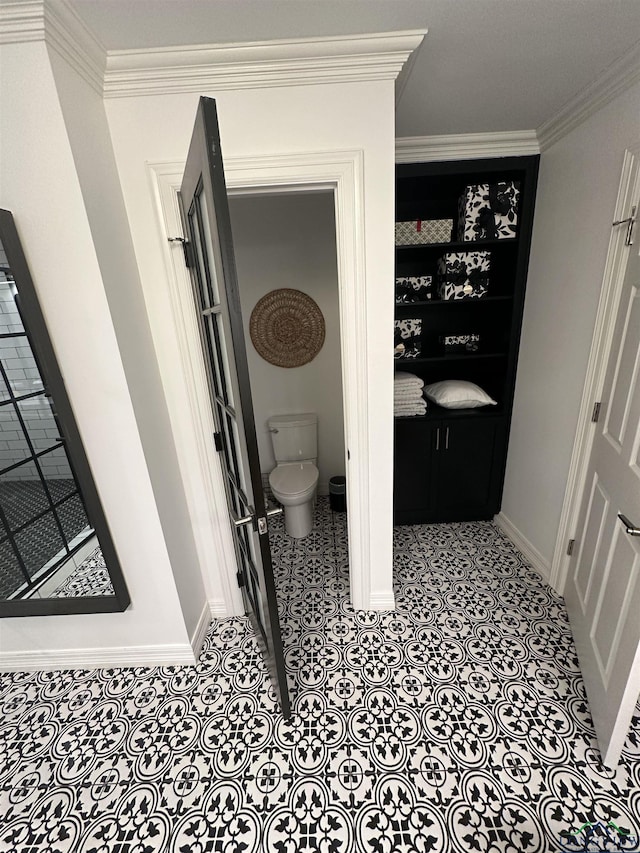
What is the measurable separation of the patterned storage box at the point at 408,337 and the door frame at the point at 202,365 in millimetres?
857

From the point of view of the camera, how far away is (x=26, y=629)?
65.2 inches

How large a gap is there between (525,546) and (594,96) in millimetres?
2271

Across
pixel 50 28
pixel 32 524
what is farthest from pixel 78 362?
pixel 50 28

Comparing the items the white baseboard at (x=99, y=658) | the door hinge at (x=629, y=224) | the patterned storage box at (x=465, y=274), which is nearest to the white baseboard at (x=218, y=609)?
the white baseboard at (x=99, y=658)

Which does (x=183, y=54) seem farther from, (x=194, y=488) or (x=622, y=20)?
(x=194, y=488)

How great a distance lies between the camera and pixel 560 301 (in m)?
1.86

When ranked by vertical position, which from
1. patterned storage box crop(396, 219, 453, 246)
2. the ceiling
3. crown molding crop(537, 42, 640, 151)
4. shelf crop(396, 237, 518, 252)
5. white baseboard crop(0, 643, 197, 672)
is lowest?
white baseboard crop(0, 643, 197, 672)

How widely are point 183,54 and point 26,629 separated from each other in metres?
2.42

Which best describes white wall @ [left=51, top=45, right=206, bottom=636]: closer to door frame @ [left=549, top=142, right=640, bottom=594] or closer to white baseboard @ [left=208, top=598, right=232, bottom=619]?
white baseboard @ [left=208, top=598, right=232, bottom=619]

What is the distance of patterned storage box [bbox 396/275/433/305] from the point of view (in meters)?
2.23

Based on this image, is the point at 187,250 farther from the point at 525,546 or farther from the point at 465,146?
the point at 525,546

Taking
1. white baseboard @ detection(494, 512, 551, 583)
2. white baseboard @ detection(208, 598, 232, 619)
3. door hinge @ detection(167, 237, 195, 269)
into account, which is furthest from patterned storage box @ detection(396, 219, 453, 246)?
white baseboard @ detection(208, 598, 232, 619)

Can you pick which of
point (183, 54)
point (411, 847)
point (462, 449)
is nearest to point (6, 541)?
point (411, 847)

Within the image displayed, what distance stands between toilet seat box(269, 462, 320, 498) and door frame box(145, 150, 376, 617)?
0.60 m
